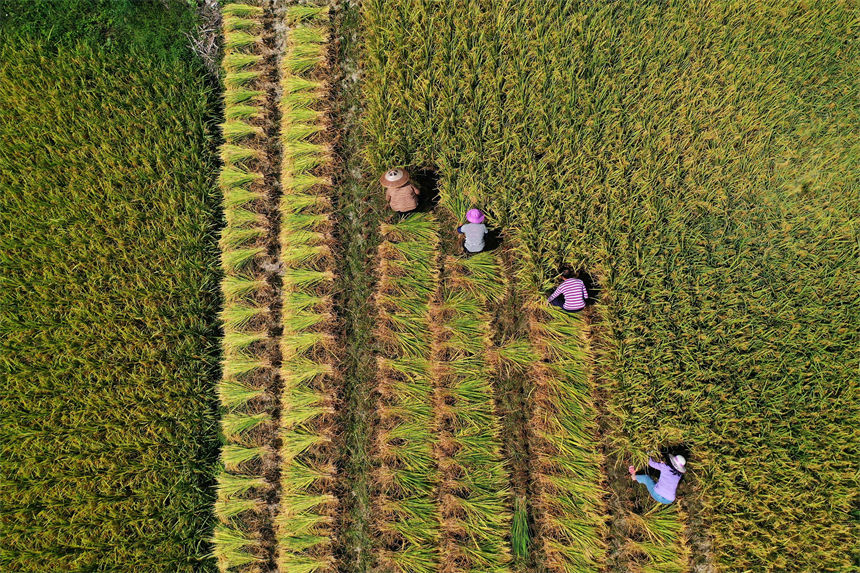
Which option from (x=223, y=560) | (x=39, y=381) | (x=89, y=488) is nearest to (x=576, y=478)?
(x=223, y=560)

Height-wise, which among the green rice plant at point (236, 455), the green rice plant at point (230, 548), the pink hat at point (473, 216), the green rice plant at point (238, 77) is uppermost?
the green rice plant at point (238, 77)

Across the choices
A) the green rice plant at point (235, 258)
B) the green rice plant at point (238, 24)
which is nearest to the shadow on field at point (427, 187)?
the green rice plant at point (235, 258)

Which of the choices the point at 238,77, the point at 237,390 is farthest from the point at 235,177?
the point at 237,390

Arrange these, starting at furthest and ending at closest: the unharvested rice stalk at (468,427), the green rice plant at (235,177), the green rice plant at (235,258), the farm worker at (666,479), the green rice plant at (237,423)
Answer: the green rice plant at (235,177) < the green rice plant at (235,258) < the green rice plant at (237,423) < the unharvested rice stalk at (468,427) < the farm worker at (666,479)

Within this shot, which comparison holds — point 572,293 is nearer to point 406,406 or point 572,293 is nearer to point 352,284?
point 406,406

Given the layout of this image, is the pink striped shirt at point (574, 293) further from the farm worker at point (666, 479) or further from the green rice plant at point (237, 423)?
the green rice plant at point (237, 423)
